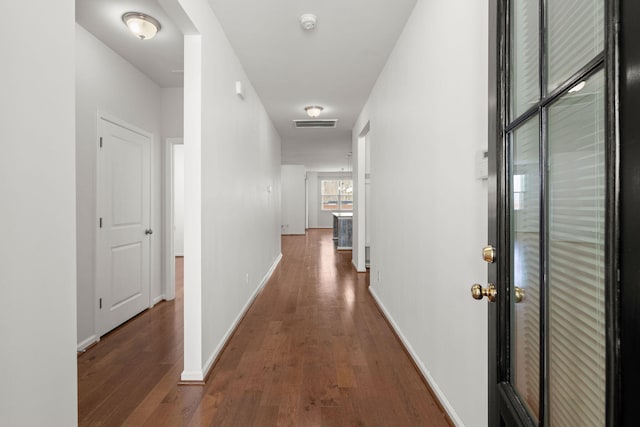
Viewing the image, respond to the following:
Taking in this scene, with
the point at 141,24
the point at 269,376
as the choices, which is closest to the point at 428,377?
the point at 269,376

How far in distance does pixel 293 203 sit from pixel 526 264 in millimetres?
12129

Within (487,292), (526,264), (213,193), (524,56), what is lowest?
(487,292)

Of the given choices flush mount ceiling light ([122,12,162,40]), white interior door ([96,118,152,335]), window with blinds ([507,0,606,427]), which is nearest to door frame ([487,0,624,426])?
window with blinds ([507,0,606,427])

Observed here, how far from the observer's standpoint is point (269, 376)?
2.33 meters

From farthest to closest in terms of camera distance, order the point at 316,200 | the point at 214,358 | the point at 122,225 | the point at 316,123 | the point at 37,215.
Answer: the point at 316,200
the point at 316,123
the point at 122,225
the point at 214,358
the point at 37,215

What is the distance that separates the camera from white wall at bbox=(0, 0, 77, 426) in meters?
0.88

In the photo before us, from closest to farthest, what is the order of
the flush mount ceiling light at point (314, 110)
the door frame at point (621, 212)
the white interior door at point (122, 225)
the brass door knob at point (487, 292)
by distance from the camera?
the door frame at point (621, 212), the brass door knob at point (487, 292), the white interior door at point (122, 225), the flush mount ceiling light at point (314, 110)

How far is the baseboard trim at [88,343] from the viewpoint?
2.77m

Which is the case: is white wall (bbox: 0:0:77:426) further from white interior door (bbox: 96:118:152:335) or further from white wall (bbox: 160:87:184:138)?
white wall (bbox: 160:87:184:138)

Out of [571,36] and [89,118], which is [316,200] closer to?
[89,118]

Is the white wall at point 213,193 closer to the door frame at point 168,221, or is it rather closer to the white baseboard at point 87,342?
the door frame at point 168,221

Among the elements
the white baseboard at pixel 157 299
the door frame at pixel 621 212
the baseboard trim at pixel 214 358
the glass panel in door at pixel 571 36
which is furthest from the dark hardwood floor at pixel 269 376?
the glass panel in door at pixel 571 36

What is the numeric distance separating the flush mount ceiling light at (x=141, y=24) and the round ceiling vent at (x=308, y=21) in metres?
1.10

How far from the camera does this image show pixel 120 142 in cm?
334
